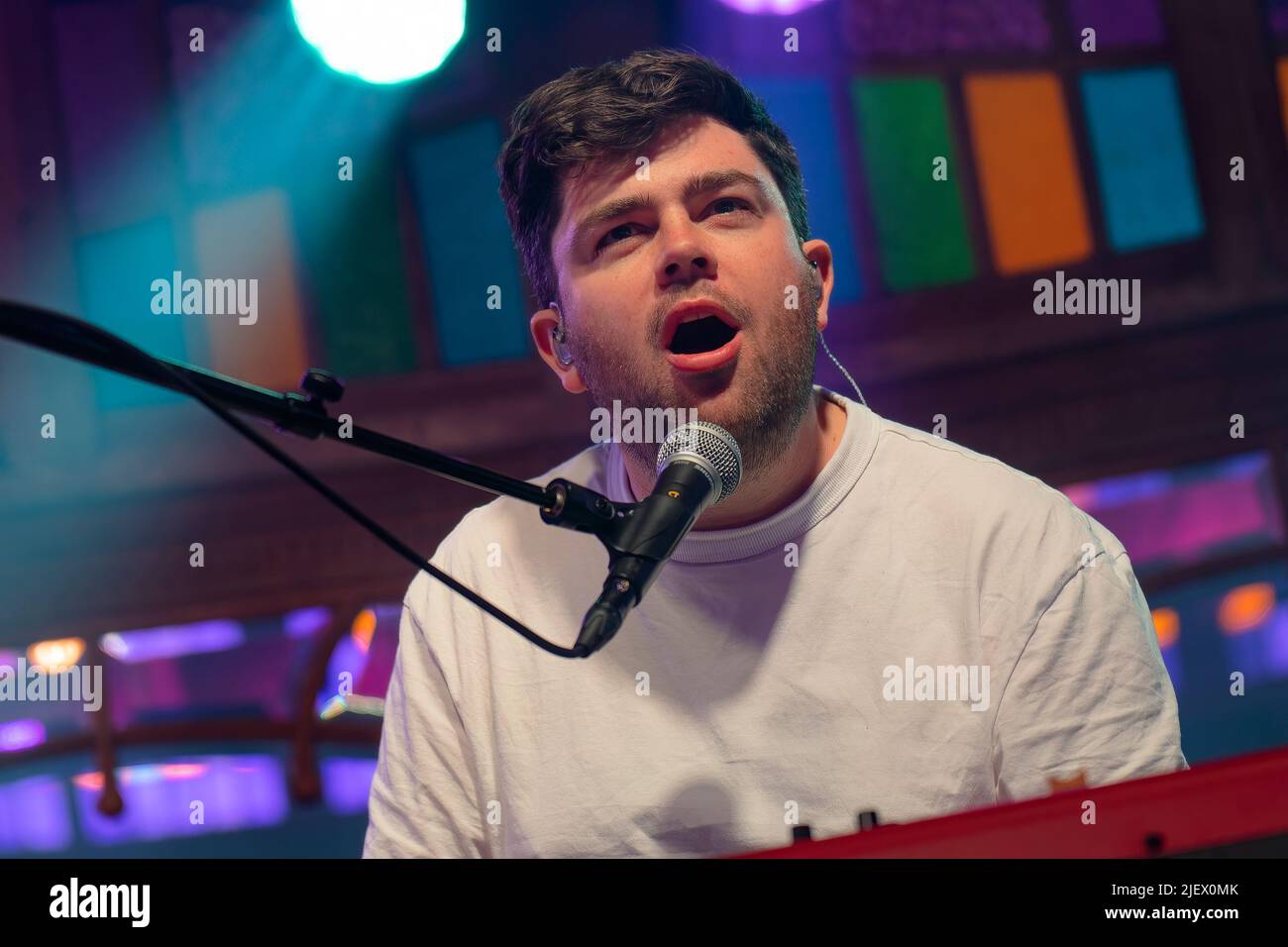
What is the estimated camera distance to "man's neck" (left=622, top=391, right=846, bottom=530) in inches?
68.4

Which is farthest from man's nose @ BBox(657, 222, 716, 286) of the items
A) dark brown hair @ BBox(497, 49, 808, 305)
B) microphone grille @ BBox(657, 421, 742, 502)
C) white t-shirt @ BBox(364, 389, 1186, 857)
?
microphone grille @ BBox(657, 421, 742, 502)

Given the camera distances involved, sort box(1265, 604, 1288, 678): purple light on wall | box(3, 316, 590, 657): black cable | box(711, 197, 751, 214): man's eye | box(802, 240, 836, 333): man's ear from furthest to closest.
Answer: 1. box(1265, 604, 1288, 678): purple light on wall
2. box(802, 240, 836, 333): man's ear
3. box(711, 197, 751, 214): man's eye
4. box(3, 316, 590, 657): black cable

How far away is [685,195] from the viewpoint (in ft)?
5.82

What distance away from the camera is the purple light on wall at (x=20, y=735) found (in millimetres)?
3229

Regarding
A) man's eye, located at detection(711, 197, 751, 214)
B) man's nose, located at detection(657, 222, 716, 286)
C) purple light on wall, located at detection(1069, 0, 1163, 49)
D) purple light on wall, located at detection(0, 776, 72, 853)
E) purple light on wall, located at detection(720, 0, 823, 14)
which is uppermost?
purple light on wall, located at detection(720, 0, 823, 14)

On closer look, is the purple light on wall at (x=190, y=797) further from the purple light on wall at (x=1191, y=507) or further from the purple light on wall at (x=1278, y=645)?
the purple light on wall at (x=1278, y=645)

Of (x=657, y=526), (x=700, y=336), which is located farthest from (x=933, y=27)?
(x=657, y=526)

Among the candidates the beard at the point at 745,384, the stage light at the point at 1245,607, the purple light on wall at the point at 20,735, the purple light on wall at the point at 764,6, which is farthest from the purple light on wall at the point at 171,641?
the stage light at the point at 1245,607

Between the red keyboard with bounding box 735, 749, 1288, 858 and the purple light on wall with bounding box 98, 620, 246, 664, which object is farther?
the purple light on wall with bounding box 98, 620, 246, 664

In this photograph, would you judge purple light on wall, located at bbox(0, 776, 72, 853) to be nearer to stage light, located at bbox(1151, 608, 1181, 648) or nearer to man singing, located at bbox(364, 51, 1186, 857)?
man singing, located at bbox(364, 51, 1186, 857)

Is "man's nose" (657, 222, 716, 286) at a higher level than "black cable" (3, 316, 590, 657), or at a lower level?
higher

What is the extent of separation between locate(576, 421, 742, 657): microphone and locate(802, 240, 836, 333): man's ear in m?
0.73

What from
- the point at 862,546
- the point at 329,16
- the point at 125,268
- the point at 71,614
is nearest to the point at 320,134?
the point at 329,16

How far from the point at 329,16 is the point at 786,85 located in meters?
1.28
